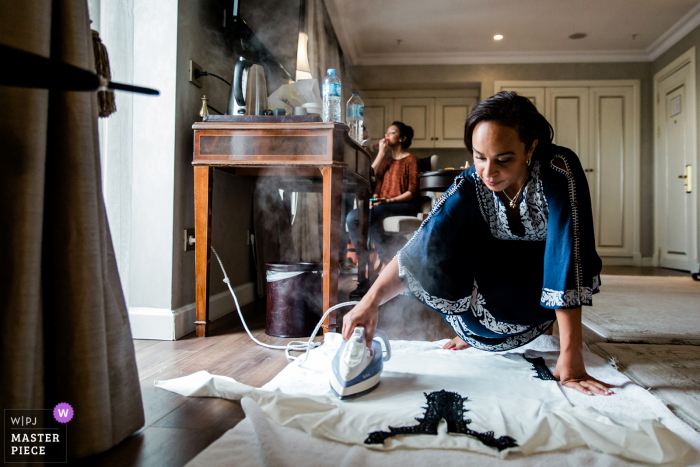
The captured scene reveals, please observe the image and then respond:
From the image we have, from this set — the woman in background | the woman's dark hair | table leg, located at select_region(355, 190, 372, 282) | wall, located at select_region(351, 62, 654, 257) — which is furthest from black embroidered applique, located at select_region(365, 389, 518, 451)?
Answer: wall, located at select_region(351, 62, 654, 257)

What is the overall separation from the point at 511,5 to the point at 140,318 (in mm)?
4296

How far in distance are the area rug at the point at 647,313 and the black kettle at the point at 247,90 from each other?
5.00 feet

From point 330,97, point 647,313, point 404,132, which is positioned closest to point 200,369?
point 330,97

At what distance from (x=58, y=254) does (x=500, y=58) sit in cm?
559

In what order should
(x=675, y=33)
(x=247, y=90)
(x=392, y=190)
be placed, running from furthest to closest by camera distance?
1. (x=675, y=33)
2. (x=392, y=190)
3. (x=247, y=90)

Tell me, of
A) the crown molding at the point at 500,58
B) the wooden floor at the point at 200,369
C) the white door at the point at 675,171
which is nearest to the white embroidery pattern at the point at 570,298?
the wooden floor at the point at 200,369

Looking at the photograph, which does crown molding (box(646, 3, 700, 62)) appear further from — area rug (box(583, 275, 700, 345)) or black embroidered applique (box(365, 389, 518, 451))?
black embroidered applique (box(365, 389, 518, 451))

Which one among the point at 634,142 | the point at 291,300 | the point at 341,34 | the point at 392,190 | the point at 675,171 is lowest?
the point at 291,300

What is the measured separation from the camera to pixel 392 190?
3.33 metres

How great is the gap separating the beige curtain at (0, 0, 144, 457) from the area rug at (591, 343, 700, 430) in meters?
1.06

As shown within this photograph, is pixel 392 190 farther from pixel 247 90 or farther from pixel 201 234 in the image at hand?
pixel 201 234

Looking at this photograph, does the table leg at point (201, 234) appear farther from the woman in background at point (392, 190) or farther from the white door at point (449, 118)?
the white door at point (449, 118)

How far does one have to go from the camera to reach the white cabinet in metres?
5.57

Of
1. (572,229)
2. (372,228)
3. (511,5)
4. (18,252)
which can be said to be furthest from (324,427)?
(511,5)
